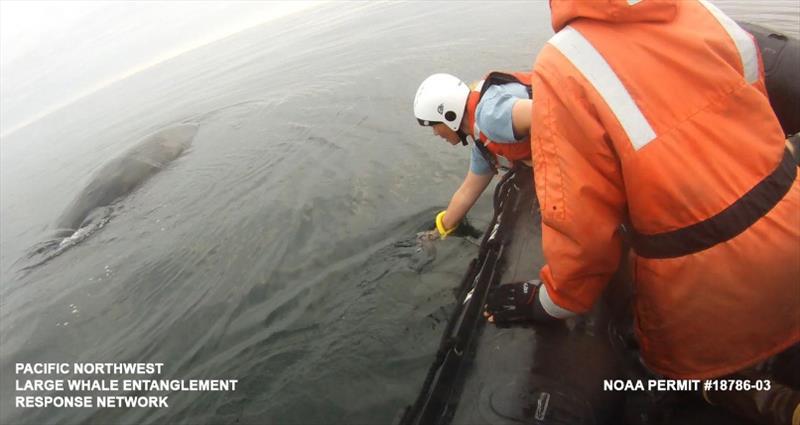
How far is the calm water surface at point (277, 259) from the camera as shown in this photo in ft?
13.5

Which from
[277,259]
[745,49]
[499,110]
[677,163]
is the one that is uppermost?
[745,49]

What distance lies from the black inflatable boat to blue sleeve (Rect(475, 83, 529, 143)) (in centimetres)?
138

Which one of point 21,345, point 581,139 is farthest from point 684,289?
point 21,345

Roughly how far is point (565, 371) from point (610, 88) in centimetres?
176

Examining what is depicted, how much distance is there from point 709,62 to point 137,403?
5276 millimetres

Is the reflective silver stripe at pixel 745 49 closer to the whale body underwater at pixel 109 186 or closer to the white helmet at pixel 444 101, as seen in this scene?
the white helmet at pixel 444 101

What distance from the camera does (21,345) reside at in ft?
18.7

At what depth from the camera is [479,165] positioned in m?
3.94

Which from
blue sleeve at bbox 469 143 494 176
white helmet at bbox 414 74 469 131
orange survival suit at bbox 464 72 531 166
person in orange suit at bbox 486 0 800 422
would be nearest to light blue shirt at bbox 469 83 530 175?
orange survival suit at bbox 464 72 531 166

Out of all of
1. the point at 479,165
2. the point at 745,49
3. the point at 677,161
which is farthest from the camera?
the point at 479,165

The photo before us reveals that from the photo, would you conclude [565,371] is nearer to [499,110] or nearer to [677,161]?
[677,161]

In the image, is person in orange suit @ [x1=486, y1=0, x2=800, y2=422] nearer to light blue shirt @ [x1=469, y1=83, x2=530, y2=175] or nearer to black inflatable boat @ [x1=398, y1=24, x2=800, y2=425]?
black inflatable boat @ [x1=398, y1=24, x2=800, y2=425]

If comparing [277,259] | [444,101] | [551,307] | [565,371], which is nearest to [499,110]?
[444,101]

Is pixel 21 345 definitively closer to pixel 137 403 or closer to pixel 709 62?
pixel 137 403
